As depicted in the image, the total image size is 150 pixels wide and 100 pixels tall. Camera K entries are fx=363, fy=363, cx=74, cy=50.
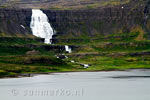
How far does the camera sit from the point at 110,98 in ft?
277

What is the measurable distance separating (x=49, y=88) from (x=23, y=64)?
79174 millimetres

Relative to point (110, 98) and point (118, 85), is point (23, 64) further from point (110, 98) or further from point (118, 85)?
point (110, 98)

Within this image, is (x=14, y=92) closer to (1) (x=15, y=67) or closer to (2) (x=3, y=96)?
(2) (x=3, y=96)

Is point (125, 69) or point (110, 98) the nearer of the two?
point (110, 98)

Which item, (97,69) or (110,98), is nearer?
(110,98)

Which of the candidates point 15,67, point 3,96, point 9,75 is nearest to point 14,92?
point 3,96

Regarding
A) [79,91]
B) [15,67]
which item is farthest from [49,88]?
[15,67]

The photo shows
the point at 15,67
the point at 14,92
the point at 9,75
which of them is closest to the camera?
the point at 14,92

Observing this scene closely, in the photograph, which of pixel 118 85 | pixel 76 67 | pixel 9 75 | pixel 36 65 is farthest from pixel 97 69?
pixel 118 85

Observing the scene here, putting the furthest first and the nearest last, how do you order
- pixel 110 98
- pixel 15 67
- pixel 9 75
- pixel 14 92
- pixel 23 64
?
pixel 23 64 → pixel 15 67 → pixel 9 75 → pixel 14 92 → pixel 110 98

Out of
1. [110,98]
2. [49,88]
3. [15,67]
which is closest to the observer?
[110,98]

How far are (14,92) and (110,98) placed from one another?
2669 cm

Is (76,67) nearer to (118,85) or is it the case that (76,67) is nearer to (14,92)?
(118,85)

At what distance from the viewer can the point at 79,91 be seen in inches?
3794
